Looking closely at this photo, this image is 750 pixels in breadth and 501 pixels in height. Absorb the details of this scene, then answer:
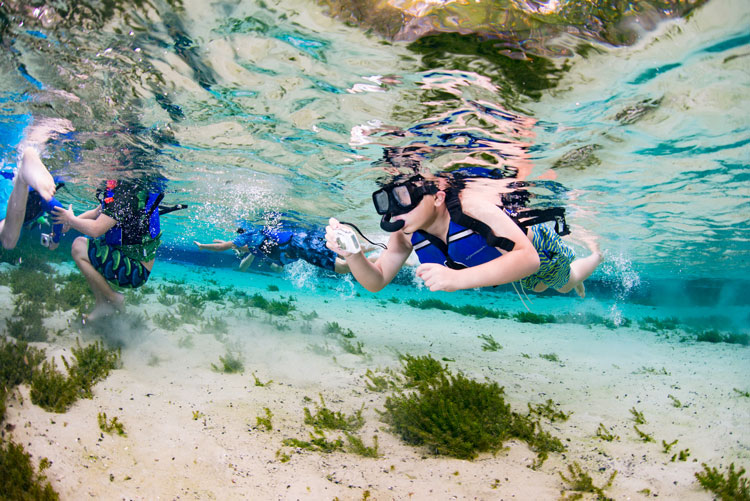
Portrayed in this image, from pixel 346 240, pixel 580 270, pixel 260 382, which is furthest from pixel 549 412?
pixel 260 382

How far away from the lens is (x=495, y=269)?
11.0ft

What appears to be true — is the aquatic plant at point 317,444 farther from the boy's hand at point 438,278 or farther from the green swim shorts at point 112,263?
the green swim shorts at point 112,263

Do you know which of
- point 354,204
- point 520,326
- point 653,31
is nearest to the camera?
point 653,31

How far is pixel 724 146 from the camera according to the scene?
25.2 feet

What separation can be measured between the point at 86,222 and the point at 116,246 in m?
1.18

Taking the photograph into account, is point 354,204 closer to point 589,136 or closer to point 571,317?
point 589,136

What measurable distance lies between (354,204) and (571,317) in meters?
16.4

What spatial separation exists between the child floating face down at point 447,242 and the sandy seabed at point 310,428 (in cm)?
224

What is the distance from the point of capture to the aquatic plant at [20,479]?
9.48ft

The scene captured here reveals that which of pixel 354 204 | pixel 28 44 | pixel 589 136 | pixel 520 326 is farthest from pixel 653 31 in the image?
pixel 520 326

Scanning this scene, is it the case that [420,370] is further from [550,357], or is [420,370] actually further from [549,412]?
[550,357]

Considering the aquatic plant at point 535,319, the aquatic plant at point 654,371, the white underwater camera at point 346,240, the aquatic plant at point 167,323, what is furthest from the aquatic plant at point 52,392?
the aquatic plant at point 535,319

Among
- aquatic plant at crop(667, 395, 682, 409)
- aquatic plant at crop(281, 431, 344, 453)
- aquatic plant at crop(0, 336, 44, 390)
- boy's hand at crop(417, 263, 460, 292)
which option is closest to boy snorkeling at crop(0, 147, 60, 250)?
aquatic plant at crop(0, 336, 44, 390)

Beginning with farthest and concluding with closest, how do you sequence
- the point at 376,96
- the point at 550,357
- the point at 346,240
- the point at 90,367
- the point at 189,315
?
the point at 189,315 < the point at 550,357 < the point at 376,96 < the point at 90,367 < the point at 346,240
